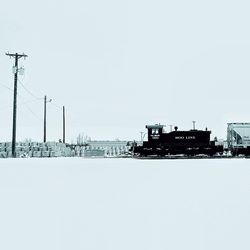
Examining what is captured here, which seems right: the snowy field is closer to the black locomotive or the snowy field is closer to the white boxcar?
the black locomotive

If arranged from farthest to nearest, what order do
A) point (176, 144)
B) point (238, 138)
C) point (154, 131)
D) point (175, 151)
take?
point (238, 138) → point (154, 131) → point (176, 144) → point (175, 151)

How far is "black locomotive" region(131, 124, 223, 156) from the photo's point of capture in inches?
1513

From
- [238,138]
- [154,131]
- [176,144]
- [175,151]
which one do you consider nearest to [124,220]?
[175,151]

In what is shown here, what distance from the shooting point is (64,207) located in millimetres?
6992

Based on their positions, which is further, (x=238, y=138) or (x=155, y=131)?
(x=238, y=138)

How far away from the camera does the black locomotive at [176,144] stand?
38438 millimetres

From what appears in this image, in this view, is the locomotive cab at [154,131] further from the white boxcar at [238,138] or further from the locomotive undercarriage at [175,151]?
the white boxcar at [238,138]

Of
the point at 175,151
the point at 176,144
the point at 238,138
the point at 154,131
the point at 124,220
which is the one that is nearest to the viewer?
the point at 124,220

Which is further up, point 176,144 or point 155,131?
point 155,131

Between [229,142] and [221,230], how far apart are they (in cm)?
3775

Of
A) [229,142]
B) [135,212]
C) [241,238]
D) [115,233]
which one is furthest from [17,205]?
[229,142]

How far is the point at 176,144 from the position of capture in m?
38.8

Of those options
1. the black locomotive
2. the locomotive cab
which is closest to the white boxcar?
the black locomotive

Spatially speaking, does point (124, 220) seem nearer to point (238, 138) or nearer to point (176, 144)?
point (176, 144)
